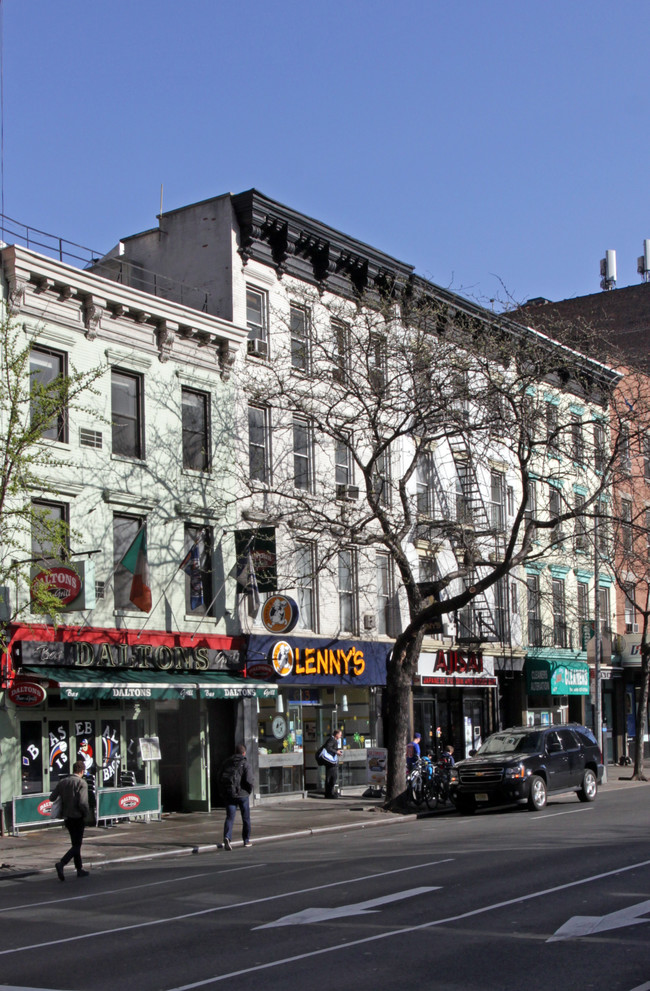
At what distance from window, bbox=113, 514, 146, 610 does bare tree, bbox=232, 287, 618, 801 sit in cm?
304

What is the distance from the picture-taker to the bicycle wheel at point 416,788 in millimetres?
26688

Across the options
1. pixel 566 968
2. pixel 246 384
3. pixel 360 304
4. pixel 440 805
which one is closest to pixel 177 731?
pixel 440 805

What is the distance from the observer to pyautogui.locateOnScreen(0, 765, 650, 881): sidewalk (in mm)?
19234

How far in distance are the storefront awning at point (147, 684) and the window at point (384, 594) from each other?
24.7 feet

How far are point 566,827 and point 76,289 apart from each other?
592 inches

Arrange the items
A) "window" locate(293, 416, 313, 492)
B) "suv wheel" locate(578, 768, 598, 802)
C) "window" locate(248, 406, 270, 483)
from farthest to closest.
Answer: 1. "window" locate(293, 416, 313, 492)
2. "window" locate(248, 406, 270, 483)
3. "suv wheel" locate(578, 768, 598, 802)

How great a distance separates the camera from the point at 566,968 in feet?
28.8

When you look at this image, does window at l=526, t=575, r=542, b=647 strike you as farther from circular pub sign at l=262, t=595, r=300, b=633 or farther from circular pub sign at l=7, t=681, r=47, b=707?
circular pub sign at l=7, t=681, r=47, b=707

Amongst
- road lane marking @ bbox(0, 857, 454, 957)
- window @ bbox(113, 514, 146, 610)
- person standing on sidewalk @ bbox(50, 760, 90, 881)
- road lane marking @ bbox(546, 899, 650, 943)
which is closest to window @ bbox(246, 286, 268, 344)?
window @ bbox(113, 514, 146, 610)

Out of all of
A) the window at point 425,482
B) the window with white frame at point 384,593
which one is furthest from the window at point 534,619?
the window with white frame at point 384,593

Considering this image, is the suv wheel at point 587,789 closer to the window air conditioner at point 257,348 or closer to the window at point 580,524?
the window at point 580,524

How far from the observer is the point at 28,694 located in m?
21.6

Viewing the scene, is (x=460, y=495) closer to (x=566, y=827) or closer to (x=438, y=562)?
(x=438, y=562)

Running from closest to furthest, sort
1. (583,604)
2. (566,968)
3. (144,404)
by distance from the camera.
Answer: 1. (566,968)
2. (144,404)
3. (583,604)
